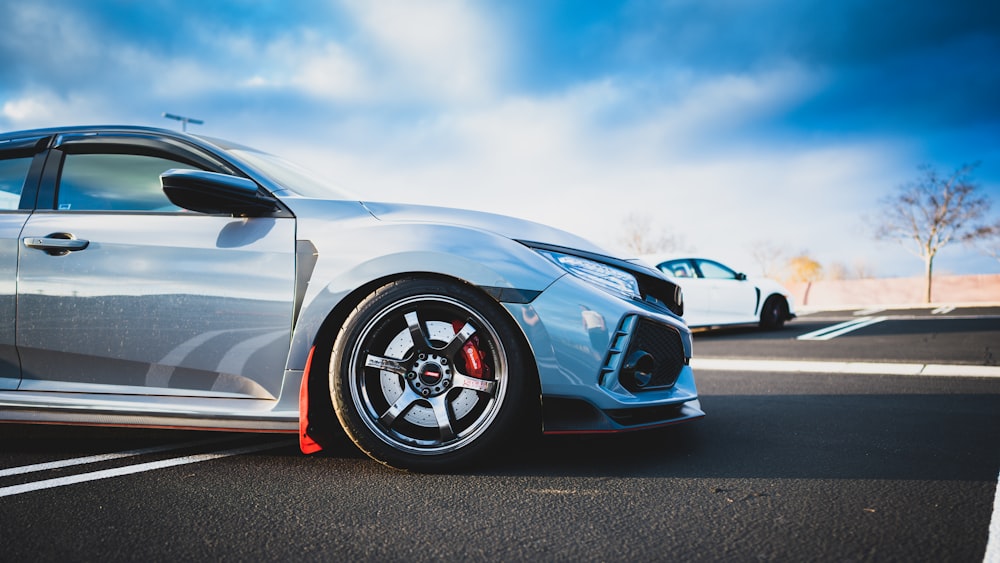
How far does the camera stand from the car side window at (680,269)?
9.72m

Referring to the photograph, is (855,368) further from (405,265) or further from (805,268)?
(805,268)

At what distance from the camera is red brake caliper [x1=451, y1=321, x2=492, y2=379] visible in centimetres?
233

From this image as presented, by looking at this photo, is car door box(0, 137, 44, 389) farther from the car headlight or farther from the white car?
the white car

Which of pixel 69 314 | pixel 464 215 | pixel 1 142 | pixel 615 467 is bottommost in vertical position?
pixel 615 467

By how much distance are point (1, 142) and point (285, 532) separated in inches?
105

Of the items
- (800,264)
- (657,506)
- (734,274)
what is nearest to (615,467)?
(657,506)

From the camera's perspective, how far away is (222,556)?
5.25 feet

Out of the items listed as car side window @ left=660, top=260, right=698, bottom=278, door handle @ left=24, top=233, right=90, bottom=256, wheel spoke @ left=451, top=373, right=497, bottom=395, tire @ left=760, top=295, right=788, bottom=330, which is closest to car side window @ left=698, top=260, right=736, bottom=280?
car side window @ left=660, top=260, right=698, bottom=278

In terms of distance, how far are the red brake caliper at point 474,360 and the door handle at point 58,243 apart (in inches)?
68.1

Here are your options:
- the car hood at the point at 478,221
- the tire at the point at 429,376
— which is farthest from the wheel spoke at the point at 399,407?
the car hood at the point at 478,221

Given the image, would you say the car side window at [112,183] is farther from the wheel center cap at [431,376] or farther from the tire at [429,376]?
the wheel center cap at [431,376]

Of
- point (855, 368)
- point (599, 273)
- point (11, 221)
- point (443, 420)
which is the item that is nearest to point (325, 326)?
point (443, 420)

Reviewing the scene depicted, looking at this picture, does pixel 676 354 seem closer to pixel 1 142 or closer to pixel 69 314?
pixel 69 314

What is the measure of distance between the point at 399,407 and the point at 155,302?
3.71 feet
